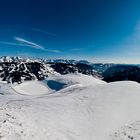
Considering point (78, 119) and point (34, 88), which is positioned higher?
point (78, 119)

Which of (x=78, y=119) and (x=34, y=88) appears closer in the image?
(x=78, y=119)

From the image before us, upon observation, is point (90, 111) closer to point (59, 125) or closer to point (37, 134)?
point (59, 125)

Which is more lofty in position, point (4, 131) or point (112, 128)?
point (4, 131)

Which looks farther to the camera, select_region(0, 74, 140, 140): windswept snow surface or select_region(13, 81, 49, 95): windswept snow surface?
select_region(13, 81, 49, 95): windswept snow surface

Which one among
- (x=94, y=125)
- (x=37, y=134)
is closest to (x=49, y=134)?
(x=37, y=134)

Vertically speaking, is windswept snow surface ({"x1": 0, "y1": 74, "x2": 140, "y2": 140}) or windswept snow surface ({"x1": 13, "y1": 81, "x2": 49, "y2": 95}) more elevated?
windswept snow surface ({"x1": 0, "y1": 74, "x2": 140, "y2": 140})

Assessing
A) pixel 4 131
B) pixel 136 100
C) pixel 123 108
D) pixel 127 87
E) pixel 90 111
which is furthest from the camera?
pixel 127 87

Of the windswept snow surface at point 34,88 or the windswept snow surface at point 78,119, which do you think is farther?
the windswept snow surface at point 34,88

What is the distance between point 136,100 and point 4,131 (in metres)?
20.2

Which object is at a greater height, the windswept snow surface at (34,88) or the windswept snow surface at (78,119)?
the windswept snow surface at (78,119)

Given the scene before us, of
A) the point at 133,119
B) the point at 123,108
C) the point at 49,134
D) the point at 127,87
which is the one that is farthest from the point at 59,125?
the point at 127,87

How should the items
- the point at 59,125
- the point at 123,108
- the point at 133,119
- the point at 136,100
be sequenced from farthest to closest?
the point at 136,100 → the point at 123,108 → the point at 133,119 → the point at 59,125

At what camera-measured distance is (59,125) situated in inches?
726

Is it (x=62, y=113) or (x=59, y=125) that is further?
(x=62, y=113)
